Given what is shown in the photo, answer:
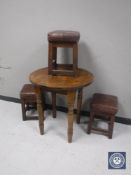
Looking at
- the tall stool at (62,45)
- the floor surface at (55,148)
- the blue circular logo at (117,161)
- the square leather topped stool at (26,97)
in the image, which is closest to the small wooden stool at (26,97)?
the square leather topped stool at (26,97)

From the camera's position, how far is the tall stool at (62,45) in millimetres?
1876

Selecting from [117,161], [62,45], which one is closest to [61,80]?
[62,45]

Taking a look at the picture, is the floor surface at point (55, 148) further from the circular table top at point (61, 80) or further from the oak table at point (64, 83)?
the circular table top at point (61, 80)

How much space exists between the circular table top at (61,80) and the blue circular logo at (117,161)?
659 mm

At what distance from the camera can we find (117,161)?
1736mm

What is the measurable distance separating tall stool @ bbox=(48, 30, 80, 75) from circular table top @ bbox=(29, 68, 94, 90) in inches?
2.3

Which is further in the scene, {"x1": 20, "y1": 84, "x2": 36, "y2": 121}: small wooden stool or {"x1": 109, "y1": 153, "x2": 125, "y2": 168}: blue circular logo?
{"x1": 20, "y1": 84, "x2": 36, "y2": 121}: small wooden stool

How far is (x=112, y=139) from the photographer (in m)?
2.11

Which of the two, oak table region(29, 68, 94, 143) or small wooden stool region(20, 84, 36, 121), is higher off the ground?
oak table region(29, 68, 94, 143)

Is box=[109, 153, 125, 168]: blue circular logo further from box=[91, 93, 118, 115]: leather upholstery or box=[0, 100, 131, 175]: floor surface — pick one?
box=[91, 93, 118, 115]: leather upholstery

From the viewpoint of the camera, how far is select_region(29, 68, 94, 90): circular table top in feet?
5.85

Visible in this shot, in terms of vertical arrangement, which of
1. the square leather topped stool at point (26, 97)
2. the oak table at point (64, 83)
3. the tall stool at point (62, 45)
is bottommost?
the square leather topped stool at point (26, 97)

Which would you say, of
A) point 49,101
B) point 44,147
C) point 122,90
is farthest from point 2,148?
point 122,90

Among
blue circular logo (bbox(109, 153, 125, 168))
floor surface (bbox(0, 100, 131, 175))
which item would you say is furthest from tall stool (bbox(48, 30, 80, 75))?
blue circular logo (bbox(109, 153, 125, 168))
